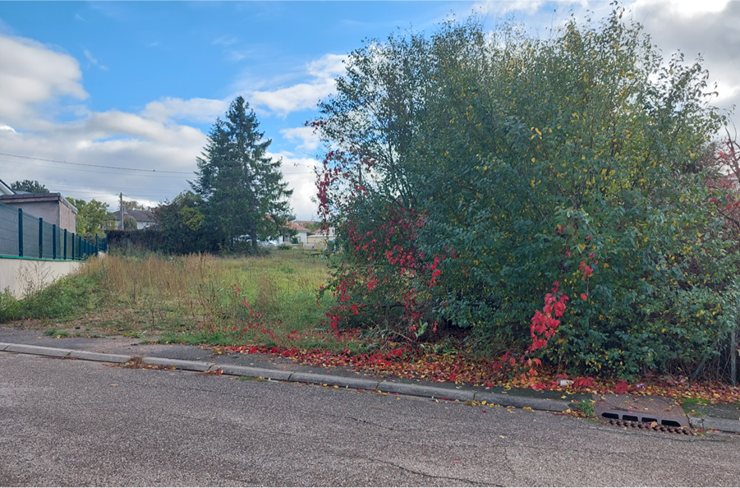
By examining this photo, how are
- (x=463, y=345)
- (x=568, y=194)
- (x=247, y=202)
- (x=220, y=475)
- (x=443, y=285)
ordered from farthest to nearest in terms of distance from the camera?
(x=247, y=202) → (x=463, y=345) → (x=443, y=285) → (x=568, y=194) → (x=220, y=475)

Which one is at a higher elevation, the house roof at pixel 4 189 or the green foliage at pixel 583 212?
the house roof at pixel 4 189

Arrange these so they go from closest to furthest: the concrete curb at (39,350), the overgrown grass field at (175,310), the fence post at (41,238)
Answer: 1. the concrete curb at (39,350)
2. the overgrown grass field at (175,310)
3. the fence post at (41,238)

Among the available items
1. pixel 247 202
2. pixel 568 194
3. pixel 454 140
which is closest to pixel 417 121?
pixel 454 140

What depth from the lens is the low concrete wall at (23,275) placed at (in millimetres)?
11820

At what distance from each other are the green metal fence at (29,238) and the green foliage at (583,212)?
10.6 meters

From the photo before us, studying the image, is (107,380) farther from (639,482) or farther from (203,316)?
(639,482)

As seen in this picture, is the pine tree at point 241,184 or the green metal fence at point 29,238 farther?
the pine tree at point 241,184

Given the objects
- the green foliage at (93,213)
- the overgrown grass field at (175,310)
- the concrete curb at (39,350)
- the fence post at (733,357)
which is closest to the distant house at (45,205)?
the overgrown grass field at (175,310)

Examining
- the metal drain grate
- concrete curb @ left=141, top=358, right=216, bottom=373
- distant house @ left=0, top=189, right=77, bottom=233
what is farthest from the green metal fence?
the metal drain grate

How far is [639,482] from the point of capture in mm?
3695

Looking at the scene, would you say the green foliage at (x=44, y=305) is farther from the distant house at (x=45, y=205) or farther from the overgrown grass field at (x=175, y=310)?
the distant house at (x=45, y=205)

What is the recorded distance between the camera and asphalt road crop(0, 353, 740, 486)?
369 centimetres

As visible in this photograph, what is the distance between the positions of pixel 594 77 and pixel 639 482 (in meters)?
5.29

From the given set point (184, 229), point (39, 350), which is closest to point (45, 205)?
point (184, 229)
